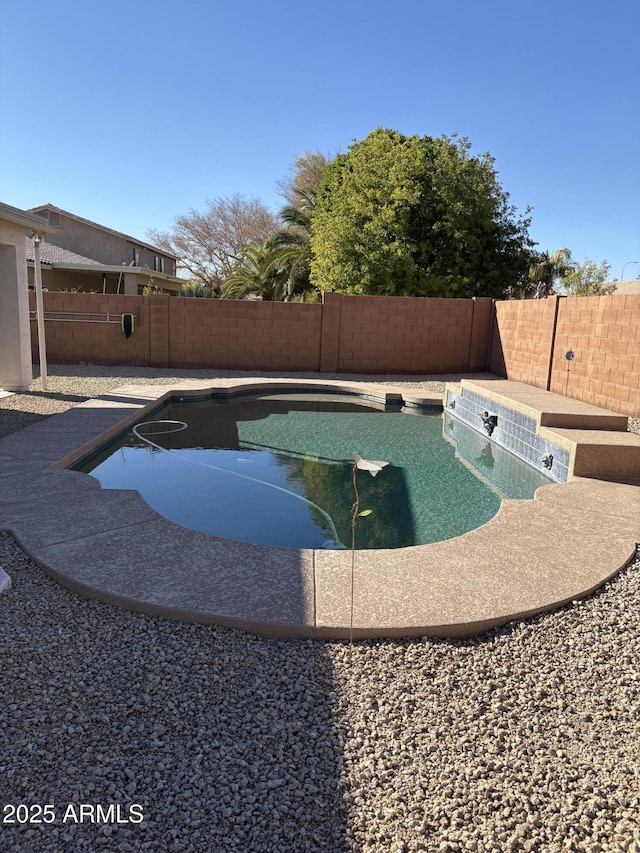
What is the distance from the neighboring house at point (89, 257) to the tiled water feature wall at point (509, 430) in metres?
17.2

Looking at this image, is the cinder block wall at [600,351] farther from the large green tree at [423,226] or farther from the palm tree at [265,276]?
the palm tree at [265,276]

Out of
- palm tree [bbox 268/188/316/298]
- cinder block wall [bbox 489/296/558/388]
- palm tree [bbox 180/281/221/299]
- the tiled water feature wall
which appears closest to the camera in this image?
the tiled water feature wall

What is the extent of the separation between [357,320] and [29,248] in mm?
15159

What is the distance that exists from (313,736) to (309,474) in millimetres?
4592

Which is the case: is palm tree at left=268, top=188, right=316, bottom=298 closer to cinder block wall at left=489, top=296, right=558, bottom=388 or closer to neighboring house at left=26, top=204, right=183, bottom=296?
neighboring house at left=26, top=204, right=183, bottom=296

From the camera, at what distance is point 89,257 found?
25.7 meters

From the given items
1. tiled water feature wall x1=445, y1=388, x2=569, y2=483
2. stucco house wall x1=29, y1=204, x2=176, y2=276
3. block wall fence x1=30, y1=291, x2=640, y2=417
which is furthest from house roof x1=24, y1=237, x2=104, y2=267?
tiled water feature wall x1=445, y1=388, x2=569, y2=483

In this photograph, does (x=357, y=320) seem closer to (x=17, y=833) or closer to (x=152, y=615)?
(x=152, y=615)

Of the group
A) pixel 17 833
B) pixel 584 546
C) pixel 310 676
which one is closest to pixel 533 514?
pixel 584 546

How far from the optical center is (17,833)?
1.80m

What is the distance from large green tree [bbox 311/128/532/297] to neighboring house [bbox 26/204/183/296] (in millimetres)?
9847

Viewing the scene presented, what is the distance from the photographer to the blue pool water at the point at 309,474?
203 inches

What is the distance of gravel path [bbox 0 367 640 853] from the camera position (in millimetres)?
1862

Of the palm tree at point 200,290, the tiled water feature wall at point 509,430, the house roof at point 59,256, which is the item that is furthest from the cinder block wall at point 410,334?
the palm tree at point 200,290
